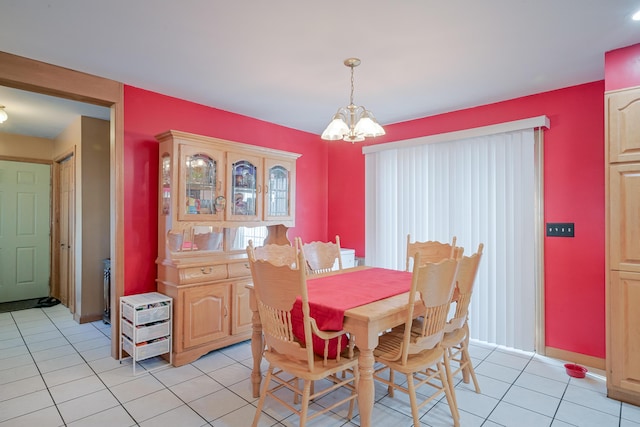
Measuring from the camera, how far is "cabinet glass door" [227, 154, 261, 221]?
338cm

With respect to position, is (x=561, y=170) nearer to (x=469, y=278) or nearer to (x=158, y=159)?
(x=469, y=278)

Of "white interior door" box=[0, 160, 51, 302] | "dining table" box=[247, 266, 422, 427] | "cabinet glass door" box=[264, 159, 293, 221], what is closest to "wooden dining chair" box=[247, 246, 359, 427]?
"dining table" box=[247, 266, 422, 427]

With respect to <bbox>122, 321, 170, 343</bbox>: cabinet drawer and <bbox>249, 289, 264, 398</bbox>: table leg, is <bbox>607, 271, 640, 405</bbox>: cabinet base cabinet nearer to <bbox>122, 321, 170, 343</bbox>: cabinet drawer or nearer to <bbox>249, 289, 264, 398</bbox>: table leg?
<bbox>249, 289, 264, 398</bbox>: table leg

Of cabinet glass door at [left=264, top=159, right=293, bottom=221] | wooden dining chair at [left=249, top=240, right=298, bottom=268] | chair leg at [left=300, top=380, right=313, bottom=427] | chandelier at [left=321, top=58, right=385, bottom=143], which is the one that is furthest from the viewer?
cabinet glass door at [left=264, top=159, right=293, bottom=221]

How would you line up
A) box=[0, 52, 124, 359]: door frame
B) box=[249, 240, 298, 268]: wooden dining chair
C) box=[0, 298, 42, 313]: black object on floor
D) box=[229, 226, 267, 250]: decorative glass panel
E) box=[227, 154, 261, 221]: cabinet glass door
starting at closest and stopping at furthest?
box=[0, 52, 124, 359]: door frame, box=[249, 240, 298, 268]: wooden dining chair, box=[227, 154, 261, 221]: cabinet glass door, box=[229, 226, 267, 250]: decorative glass panel, box=[0, 298, 42, 313]: black object on floor

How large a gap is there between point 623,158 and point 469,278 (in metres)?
1.40

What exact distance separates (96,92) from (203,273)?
1.81m

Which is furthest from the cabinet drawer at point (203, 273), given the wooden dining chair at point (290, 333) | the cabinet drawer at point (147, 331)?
the wooden dining chair at point (290, 333)

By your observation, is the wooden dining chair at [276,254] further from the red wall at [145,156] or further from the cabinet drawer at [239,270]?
→ the red wall at [145,156]

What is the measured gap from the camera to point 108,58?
8.17 ft

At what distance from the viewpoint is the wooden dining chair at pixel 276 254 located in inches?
105

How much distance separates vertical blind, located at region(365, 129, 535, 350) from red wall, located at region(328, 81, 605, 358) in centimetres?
17

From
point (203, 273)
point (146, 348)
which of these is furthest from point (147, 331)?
point (203, 273)

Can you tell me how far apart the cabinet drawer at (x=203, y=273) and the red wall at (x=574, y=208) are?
307cm
